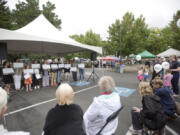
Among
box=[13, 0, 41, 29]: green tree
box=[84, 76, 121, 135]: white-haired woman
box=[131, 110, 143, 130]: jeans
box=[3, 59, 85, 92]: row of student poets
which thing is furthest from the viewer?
box=[13, 0, 41, 29]: green tree

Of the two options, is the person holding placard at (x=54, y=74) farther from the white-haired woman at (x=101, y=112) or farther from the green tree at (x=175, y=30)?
the green tree at (x=175, y=30)

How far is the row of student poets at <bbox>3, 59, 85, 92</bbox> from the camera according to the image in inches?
208

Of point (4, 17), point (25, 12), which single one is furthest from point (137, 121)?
point (25, 12)

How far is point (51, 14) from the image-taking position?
2261 centimetres

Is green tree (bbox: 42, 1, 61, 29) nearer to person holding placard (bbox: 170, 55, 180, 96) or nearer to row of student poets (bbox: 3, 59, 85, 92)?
row of student poets (bbox: 3, 59, 85, 92)

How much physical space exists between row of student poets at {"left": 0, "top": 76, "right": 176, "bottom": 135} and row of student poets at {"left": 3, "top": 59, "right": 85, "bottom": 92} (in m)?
5.19

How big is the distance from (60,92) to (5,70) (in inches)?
207

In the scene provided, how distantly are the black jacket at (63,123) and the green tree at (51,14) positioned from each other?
2486cm

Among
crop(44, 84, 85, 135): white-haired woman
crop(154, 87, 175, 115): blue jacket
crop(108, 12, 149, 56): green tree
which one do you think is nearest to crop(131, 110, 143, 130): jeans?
crop(154, 87, 175, 115): blue jacket

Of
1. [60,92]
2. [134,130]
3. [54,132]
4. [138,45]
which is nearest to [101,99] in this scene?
[60,92]

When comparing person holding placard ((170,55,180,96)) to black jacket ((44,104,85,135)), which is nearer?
black jacket ((44,104,85,135))

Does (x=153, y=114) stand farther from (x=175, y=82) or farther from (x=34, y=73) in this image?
(x=34, y=73)

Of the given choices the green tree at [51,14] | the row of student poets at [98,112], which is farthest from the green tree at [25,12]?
the row of student poets at [98,112]

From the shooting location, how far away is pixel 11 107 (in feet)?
12.5
